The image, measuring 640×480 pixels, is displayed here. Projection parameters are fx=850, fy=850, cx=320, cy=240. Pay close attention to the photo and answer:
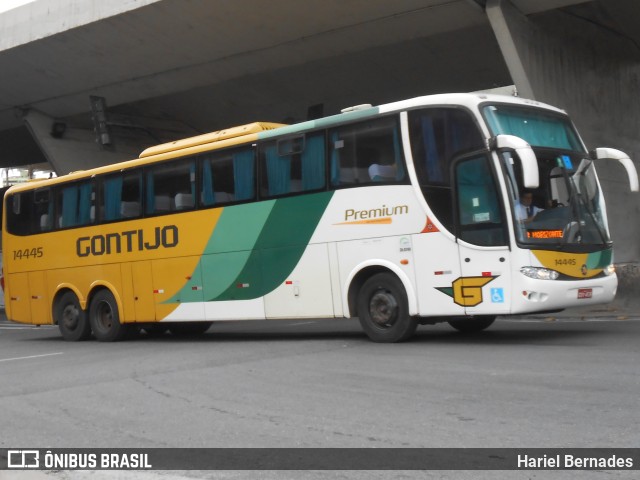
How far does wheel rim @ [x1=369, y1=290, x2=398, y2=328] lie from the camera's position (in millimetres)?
11539

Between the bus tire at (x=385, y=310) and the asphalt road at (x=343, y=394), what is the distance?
1.16ft

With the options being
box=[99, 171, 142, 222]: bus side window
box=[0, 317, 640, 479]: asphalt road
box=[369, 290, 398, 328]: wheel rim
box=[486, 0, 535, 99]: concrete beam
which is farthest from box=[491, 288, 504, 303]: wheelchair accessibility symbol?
box=[486, 0, 535, 99]: concrete beam

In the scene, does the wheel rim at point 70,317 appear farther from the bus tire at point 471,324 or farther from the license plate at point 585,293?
the license plate at point 585,293

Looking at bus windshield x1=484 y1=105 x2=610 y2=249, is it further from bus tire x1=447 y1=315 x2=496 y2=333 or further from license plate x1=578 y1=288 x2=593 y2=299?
bus tire x1=447 y1=315 x2=496 y2=333

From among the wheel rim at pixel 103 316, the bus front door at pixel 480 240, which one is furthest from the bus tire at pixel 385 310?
the wheel rim at pixel 103 316

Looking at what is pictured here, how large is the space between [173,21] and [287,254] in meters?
11.2

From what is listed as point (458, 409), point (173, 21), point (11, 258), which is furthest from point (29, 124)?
point (458, 409)

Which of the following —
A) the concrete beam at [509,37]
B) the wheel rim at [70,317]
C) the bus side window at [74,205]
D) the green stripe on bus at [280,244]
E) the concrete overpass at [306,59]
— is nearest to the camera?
Answer: the green stripe on bus at [280,244]

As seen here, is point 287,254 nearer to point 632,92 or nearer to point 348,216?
point 348,216

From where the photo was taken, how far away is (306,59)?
928 inches

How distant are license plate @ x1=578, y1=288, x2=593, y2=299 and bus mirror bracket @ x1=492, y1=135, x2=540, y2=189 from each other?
1447mm

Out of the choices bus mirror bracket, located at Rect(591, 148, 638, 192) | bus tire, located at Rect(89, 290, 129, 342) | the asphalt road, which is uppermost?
bus mirror bracket, located at Rect(591, 148, 638, 192)

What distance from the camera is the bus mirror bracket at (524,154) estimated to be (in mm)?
9758

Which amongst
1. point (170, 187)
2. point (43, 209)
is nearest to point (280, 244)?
point (170, 187)
